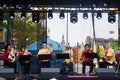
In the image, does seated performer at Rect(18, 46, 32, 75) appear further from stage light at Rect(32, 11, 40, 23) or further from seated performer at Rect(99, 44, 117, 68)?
seated performer at Rect(99, 44, 117, 68)

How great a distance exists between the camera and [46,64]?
46.2 ft

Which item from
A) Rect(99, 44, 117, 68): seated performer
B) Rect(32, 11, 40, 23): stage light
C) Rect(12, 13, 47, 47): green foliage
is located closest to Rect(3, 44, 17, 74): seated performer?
Rect(32, 11, 40, 23): stage light

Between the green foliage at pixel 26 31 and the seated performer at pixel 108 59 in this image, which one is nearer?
the seated performer at pixel 108 59

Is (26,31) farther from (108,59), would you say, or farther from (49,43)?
(108,59)

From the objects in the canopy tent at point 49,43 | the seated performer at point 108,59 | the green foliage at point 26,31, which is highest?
the green foliage at point 26,31

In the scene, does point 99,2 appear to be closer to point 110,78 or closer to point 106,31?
point 106,31

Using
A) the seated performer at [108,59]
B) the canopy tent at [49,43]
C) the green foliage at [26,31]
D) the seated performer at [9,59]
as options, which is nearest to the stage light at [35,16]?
the seated performer at [9,59]

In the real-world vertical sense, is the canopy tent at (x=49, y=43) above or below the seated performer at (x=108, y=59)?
above

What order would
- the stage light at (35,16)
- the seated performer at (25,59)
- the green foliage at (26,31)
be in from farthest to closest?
Result: the green foliage at (26,31) → the stage light at (35,16) → the seated performer at (25,59)

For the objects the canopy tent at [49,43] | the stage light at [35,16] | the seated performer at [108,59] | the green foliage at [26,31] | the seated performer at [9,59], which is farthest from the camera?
the green foliage at [26,31]

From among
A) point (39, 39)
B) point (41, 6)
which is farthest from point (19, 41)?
point (41, 6)

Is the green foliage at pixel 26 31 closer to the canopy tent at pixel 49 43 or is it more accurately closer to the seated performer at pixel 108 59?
the canopy tent at pixel 49 43

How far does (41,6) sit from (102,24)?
10.8ft

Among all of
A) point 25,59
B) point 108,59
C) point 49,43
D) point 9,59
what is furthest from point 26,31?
point 108,59
